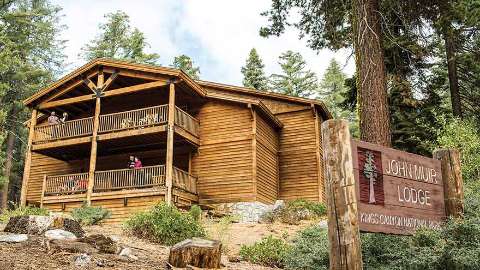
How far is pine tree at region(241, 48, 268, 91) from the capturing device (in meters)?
43.4

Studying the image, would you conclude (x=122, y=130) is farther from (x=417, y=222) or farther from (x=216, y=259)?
(x=417, y=222)

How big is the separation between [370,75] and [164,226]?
6126 millimetres

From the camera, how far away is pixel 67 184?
2014 centimetres

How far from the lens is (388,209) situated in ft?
15.3

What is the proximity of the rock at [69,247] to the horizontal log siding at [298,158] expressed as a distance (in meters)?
14.4

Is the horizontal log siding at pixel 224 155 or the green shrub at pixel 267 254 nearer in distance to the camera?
the green shrub at pixel 267 254

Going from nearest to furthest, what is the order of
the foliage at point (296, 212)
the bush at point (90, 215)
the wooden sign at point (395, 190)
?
the wooden sign at point (395, 190)
the bush at point (90, 215)
the foliage at point (296, 212)

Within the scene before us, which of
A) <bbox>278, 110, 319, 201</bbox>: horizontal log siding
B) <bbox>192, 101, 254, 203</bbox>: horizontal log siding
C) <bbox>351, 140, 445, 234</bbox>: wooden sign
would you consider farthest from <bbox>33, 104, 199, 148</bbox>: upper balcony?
<bbox>351, 140, 445, 234</bbox>: wooden sign

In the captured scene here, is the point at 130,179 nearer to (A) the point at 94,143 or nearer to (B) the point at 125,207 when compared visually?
(B) the point at 125,207

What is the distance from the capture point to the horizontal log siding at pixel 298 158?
2128 centimetres

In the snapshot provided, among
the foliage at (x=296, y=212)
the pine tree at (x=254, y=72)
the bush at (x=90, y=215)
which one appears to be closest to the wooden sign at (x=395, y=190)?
the foliage at (x=296, y=212)

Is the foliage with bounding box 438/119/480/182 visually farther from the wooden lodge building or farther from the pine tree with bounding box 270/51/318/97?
the pine tree with bounding box 270/51/318/97

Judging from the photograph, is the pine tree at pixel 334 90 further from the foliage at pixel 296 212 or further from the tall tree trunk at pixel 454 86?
the foliage at pixel 296 212

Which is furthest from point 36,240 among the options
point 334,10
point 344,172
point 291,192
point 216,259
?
point 291,192
